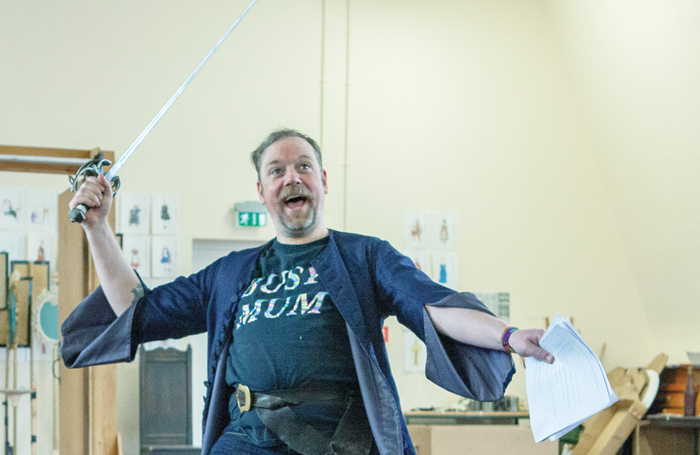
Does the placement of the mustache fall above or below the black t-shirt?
above

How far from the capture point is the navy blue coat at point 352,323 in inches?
67.1

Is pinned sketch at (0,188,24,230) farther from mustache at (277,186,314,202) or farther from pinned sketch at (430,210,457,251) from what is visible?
mustache at (277,186,314,202)

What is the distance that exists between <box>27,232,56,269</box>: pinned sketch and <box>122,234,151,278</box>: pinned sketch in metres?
0.47

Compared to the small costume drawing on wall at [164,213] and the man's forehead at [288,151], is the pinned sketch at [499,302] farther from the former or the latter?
the man's forehead at [288,151]

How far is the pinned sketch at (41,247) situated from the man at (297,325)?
3.33 metres

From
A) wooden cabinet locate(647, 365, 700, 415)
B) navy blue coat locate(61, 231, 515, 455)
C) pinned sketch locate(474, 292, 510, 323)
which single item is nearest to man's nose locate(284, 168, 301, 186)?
navy blue coat locate(61, 231, 515, 455)

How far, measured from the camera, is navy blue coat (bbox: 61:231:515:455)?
67.1 inches

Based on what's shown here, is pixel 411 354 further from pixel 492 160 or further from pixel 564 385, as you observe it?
pixel 564 385

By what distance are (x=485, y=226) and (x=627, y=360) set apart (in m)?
1.71

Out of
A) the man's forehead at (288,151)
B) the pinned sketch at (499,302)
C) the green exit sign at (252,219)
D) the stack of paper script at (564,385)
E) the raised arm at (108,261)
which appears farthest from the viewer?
the pinned sketch at (499,302)

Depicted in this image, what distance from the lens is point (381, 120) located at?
6059 millimetres

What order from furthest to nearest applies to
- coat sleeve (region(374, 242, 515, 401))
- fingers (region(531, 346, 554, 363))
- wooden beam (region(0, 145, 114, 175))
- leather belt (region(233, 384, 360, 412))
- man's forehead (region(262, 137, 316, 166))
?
wooden beam (region(0, 145, 114, 175)) < man's forehead (region(262, 137, 316, 166)) < leather belt (region(233, 384, 360, 412)) < coat sleeve (region(374, 242, 515, 401)) < fingers (region(531, 346, 554, 363))

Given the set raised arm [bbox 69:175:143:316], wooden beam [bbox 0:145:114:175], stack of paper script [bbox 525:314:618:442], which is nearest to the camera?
stack of paper script [bbox 525:314:618:442]

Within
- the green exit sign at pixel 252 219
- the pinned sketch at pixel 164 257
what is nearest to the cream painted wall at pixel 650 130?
the green exit sign at pixel 252 219
